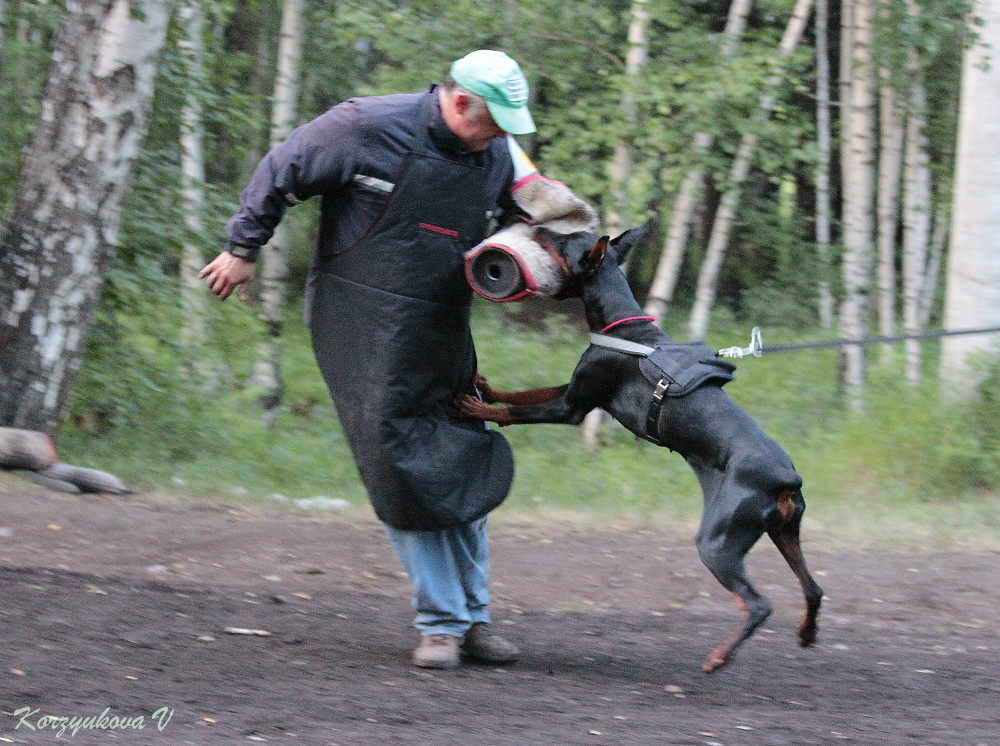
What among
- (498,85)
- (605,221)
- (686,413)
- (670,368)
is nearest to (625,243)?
(670,368)

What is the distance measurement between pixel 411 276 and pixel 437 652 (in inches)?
53.2

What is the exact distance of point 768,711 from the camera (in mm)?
3525

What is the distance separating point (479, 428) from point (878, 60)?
8092 millimetres

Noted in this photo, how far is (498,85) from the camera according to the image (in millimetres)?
3539

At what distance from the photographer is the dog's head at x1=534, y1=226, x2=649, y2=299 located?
3.82 meters

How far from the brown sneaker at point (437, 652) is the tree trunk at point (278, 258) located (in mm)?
6304

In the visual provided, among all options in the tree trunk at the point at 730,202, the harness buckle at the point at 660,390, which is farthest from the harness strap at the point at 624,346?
the tree trunk at the point at 730,202

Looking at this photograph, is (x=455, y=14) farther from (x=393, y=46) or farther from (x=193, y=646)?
(x=193, y=646)

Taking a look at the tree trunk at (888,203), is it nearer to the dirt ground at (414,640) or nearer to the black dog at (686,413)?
the dirt ground at (414,640)

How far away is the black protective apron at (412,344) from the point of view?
3.68 metres

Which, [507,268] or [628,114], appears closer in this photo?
[507,268]

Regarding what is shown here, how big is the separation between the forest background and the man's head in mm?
2473

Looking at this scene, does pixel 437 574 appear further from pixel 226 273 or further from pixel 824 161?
pixel 824 161

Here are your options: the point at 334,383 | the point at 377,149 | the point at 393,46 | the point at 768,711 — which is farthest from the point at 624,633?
the point at 393,46
